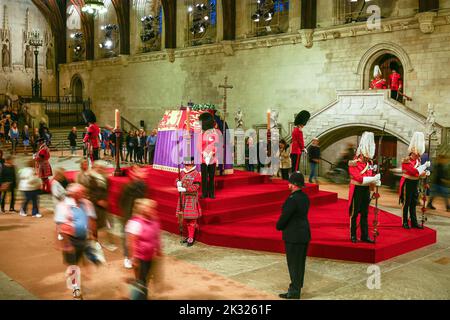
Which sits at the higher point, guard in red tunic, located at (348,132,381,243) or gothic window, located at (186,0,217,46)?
gothic window, located at (186,0,217,46)

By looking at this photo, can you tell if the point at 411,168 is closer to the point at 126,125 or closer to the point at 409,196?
the point at 409,196

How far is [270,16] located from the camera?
68.7 feet

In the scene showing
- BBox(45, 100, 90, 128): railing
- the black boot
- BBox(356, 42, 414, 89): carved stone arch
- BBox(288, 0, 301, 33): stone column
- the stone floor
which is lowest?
the stone floor

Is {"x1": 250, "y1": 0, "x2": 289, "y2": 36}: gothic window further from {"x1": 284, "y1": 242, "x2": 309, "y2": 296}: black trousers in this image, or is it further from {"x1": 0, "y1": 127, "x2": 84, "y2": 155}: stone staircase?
{"x1": 284, "y1": 242, "x2": 309, "y2": 296}: black trousers

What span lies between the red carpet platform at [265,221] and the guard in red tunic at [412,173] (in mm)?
463

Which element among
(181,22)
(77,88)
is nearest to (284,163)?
(181,22)

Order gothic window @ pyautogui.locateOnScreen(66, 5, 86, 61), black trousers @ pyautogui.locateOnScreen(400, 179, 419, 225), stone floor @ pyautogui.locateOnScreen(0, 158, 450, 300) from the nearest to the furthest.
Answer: stone floor @ pyautogui.locateOnScreen(0, 158, 450, 300), black trousers @ pyautogui.locateOnScreen(400, 179, 419, 225), gothic window @ pyautogui.locateOnScreen(66, 5, 86, 61)

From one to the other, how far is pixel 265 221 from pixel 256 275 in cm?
247

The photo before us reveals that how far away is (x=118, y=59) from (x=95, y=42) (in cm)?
317

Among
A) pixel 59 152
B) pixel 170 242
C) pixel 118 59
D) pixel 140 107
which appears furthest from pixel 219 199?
pixel 118 59

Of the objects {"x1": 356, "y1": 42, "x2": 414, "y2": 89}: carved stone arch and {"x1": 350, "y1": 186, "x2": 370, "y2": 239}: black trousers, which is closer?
{"x1": 350, "y1": 186, "x2": 370, "y2": 239}: black trousers

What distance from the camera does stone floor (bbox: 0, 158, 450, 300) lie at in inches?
245

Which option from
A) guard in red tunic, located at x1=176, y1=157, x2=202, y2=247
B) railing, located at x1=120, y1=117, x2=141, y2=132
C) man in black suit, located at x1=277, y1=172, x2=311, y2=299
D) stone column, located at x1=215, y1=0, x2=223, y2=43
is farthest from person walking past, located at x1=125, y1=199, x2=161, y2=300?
railing, located at x1=120, y1=117, x2=141, y2=132

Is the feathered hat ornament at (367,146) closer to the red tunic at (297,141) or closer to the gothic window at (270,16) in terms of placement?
the red tunic at (297,141)
